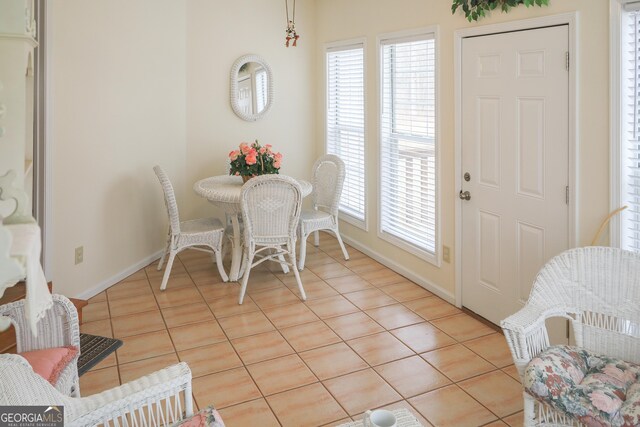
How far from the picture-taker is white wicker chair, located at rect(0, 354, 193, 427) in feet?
4.69

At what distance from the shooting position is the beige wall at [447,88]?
268cm

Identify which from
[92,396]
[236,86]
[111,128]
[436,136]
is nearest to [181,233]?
[111,128]

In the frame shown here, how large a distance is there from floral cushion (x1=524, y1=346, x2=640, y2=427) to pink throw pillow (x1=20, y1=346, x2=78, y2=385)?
1773mm

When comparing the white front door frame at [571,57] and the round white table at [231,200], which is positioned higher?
the white front door frame at [571,57]

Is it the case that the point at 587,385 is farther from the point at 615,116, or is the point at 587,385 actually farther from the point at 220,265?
the point at 220,265

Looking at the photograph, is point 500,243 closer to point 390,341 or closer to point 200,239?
point 390,341

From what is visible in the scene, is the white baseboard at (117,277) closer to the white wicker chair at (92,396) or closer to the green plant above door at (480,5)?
the white wicker chair at (92,396)

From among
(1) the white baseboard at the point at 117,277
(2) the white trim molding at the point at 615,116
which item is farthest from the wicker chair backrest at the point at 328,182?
(2) the white trim molding at the point at 615,116

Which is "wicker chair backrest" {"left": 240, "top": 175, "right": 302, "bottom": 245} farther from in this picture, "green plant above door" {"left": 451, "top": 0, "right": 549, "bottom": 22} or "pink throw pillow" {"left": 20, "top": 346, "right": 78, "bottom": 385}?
"pink throw pillow" {"left": 20, "top": 346, "right": 78, "bottom": 385}

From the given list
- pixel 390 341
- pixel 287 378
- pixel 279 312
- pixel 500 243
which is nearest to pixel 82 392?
pixel 287 378

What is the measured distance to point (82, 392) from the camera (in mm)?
2785

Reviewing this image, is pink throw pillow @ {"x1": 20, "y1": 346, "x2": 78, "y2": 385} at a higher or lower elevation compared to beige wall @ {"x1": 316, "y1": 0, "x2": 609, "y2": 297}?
lower

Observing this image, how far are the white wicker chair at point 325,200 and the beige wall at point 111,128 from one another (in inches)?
57.0

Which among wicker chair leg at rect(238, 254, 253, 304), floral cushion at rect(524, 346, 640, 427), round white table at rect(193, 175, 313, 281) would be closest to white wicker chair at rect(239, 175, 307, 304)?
wicker chair leg at rect(238, 254, 253, 304)
